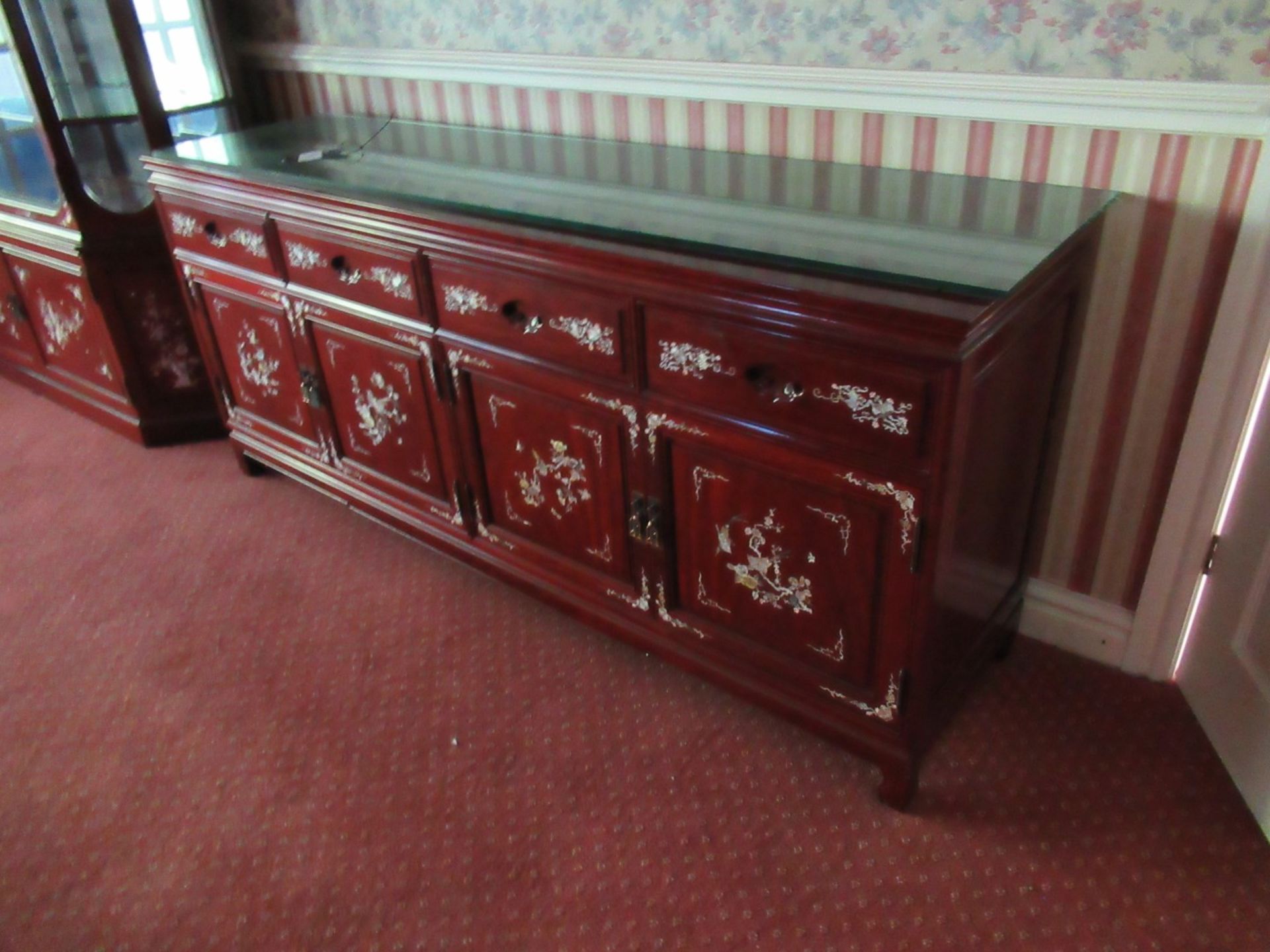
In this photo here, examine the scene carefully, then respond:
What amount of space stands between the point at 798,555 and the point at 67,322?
2.47 meters

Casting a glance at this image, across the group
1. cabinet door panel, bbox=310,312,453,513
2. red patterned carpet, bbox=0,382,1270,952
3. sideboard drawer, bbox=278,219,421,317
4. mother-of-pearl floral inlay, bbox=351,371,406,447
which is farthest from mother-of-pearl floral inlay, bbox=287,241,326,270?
red patterned carpet, bbox=0,382,1270,952

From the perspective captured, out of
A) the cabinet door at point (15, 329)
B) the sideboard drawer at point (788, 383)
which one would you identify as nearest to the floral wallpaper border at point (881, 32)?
the sideboard drawer at point (788, 383)

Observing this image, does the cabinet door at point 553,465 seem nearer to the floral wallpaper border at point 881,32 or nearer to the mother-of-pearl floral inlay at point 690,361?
the mother-of-pearl floral inlay at point 690,361

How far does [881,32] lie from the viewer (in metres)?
1.54

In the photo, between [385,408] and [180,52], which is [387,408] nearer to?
[385,408]

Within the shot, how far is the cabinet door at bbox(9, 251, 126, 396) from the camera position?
2.68 m

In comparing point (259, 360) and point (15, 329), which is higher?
point (259, 360)

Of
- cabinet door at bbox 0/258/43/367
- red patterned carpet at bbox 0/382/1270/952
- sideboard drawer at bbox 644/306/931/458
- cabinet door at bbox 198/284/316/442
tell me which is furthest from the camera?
cabinet door at bbox 0/258/43/367

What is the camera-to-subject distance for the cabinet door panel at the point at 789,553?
1327 millimetres

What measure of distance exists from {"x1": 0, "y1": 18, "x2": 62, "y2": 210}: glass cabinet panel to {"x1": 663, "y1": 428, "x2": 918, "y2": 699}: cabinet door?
2.08 meters

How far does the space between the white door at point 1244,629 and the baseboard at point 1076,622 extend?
0.48 ft

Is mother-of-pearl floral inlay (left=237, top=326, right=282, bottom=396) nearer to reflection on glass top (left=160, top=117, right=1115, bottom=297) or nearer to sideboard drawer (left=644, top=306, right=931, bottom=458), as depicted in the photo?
reflection on glass top (left=160, top=117, right=1115, bottom=297)

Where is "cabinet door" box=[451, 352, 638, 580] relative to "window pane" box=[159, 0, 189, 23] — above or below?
below

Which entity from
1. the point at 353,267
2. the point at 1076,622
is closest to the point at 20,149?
the point at 353,267
